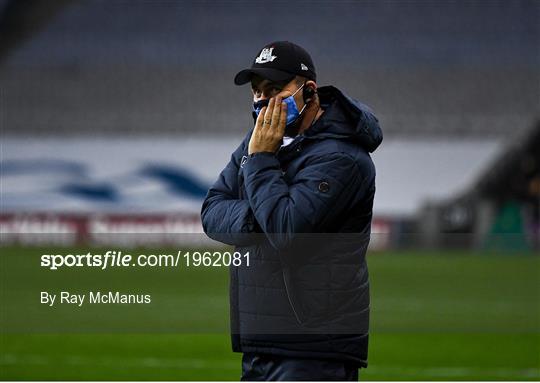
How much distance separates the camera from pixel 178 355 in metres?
8.67

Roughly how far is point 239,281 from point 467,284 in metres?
12.1

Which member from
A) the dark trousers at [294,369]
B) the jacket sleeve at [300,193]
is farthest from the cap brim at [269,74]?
the dark trousers at [294,369]

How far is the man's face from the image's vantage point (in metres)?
3.12

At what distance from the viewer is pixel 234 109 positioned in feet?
79.4

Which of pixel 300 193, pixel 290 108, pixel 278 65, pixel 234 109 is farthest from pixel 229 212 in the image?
pixel 234 109

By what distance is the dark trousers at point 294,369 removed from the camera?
314 centimetres

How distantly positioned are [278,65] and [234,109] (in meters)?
21.2

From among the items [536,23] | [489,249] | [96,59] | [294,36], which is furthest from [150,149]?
[536,23]

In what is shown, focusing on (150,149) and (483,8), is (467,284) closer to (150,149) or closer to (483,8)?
(150,149)

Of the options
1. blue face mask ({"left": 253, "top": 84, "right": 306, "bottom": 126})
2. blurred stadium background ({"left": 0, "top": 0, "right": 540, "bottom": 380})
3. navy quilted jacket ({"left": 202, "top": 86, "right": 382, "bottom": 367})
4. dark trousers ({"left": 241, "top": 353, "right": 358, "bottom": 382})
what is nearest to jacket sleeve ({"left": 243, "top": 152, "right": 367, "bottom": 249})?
navy quilted jacket ({"left": 202, "top": 86, "right": 382, "bottom": 367})

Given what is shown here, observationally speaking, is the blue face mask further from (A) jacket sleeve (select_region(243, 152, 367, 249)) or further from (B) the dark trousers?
(B) the dark trousers

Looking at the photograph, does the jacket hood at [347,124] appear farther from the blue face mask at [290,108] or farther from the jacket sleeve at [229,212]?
the jacket sleeve at [229,212]

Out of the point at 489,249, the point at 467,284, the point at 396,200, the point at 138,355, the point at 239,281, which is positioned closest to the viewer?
the point at 239,281

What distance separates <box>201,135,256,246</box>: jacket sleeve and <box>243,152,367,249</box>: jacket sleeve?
0.08m
